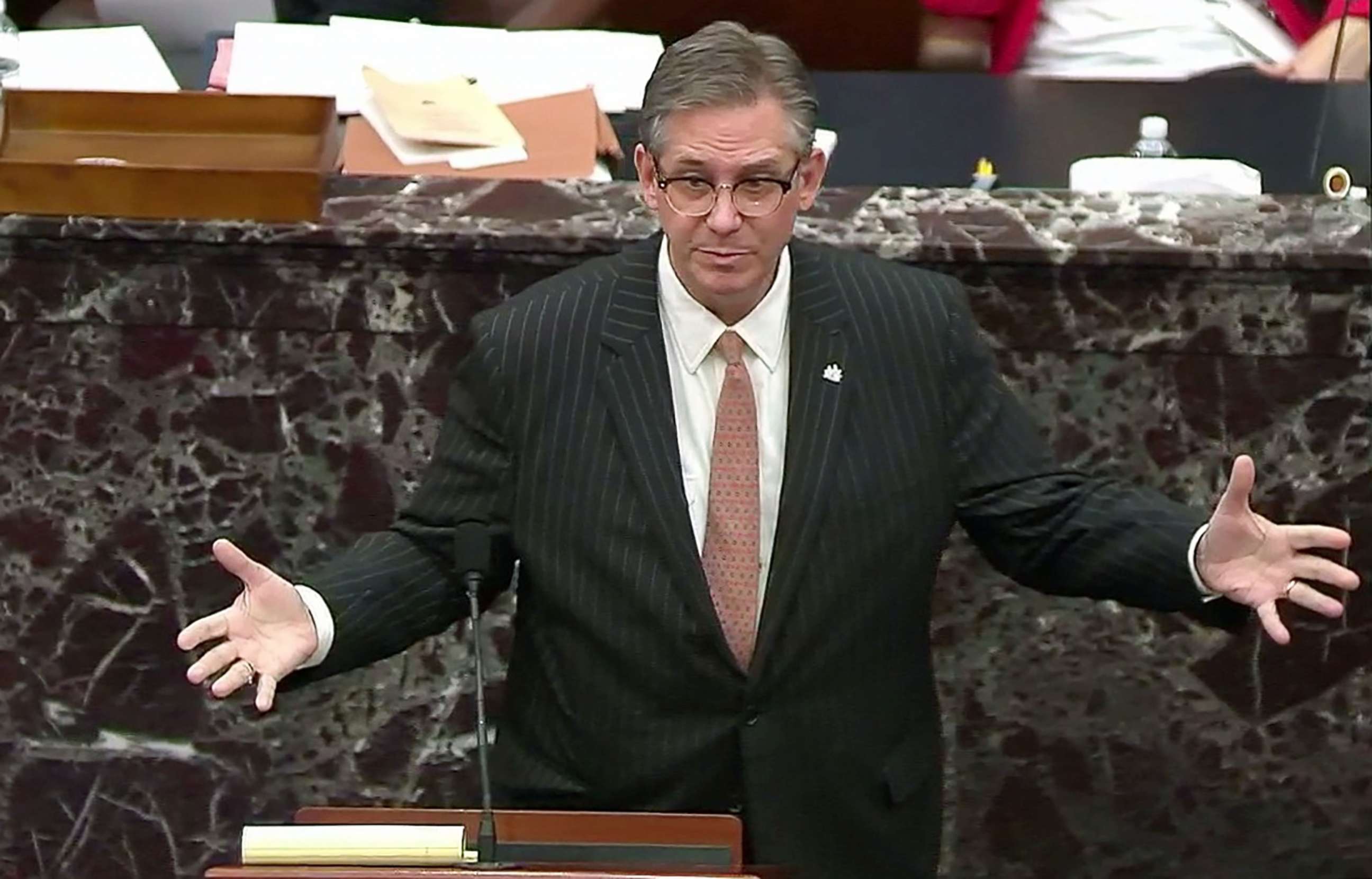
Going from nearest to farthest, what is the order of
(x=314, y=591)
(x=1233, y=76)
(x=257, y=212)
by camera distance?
(x=314, y=591), (x=257, y=212), (x=1233, y=76)

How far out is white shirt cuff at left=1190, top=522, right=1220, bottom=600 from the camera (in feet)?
5.44

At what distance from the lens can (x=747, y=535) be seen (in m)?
1.72

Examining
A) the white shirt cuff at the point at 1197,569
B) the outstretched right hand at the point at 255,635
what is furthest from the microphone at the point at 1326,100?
the outstretched right hand at the point at 255,635

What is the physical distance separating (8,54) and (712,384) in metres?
1.25

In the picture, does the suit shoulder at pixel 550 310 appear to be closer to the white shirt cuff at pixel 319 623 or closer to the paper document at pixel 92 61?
the white shirt cuff at pixel 319 623

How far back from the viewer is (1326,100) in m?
2.71

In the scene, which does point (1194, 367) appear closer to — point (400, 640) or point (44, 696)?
point (400, 640)

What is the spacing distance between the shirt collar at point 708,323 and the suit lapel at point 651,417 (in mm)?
16

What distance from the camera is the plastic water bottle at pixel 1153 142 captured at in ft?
8.16

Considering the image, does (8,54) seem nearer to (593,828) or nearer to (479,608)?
(479,608)

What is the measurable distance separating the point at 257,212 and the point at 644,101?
0.68 metres

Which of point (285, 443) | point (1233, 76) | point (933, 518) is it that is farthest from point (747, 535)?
point (1233, 76)

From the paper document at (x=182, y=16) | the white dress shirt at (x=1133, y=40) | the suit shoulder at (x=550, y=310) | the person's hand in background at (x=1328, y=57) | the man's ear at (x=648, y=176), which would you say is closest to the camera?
the man's ear at (x=648, y=176)

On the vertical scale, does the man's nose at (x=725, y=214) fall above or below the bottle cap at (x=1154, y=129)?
below
